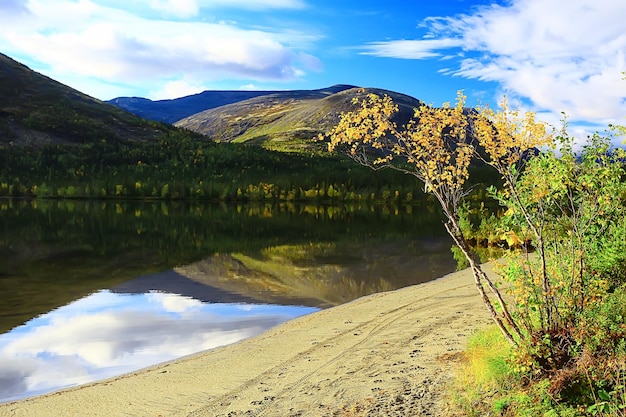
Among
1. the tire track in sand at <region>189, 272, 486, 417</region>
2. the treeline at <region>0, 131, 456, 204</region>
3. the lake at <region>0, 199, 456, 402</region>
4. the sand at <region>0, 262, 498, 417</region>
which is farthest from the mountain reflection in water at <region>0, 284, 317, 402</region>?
the treeline at <region>0, 131, 456, 204</region>

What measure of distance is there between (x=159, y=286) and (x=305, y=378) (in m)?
19.5

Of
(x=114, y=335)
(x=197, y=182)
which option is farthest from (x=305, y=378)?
A: (x=197, y=182)

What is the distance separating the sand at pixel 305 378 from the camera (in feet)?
36.6

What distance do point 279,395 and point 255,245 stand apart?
38.5 meters

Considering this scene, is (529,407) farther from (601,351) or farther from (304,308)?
(304,308)

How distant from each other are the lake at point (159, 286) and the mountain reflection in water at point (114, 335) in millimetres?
37

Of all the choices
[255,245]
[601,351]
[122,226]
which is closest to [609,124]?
[601,351]

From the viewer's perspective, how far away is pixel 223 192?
163m

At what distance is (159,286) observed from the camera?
3067 centimetres

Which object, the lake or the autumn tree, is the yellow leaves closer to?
the autumn tree

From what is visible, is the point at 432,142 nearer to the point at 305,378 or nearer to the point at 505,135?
the point at 505,135

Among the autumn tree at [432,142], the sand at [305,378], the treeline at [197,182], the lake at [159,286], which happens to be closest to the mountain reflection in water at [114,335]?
the lake at [159,286]

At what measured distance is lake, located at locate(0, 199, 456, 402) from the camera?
701 inches

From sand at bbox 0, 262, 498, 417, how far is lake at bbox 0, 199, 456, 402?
2.21 metres
